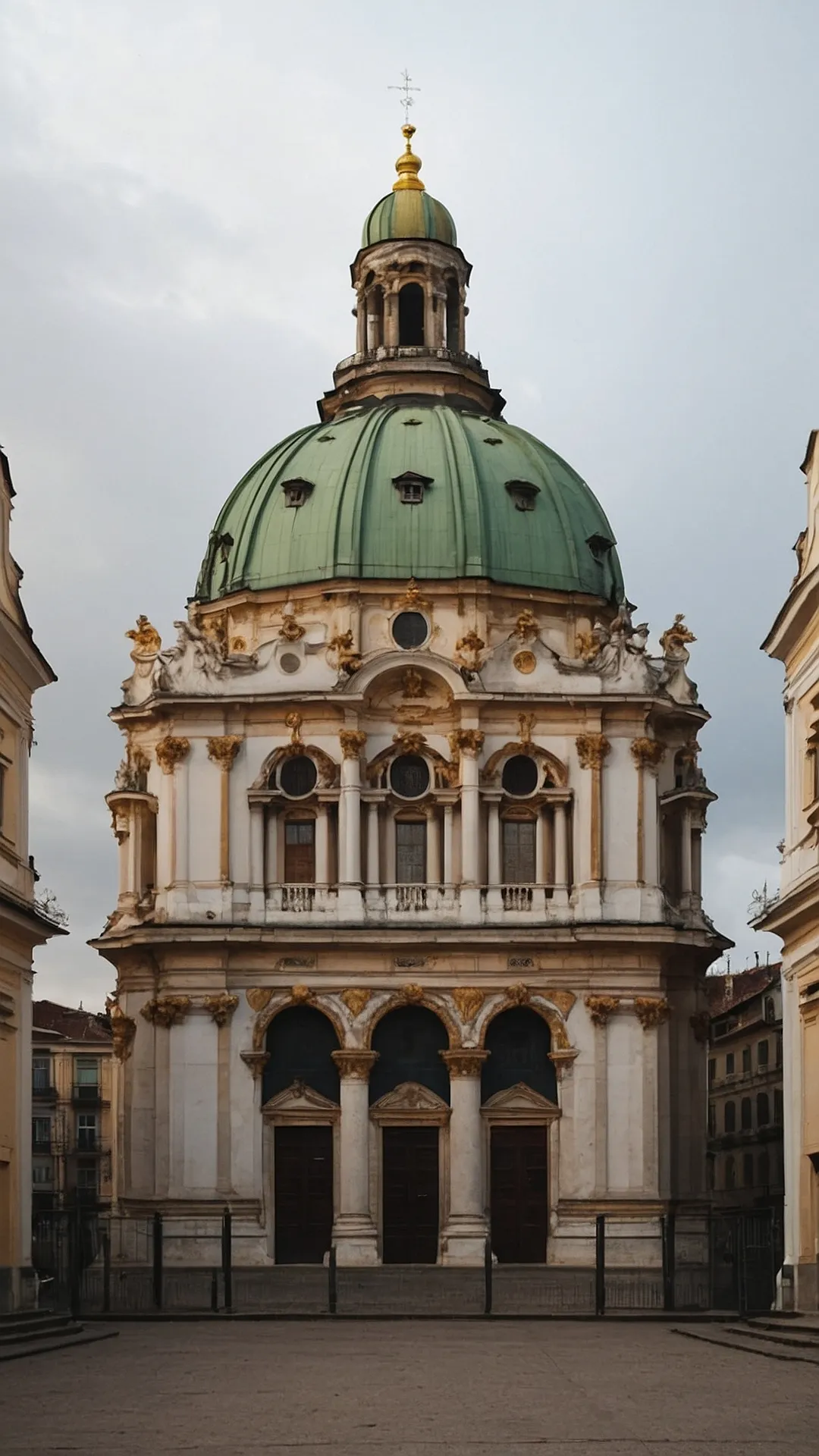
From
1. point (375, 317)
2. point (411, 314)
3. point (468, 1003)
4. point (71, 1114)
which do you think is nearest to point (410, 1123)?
point (468, 1003)

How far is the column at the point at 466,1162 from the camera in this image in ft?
226

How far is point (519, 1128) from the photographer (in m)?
70.9

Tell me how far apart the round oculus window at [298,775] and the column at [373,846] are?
6.34 ft

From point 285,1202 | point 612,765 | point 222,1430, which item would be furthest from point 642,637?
point 222,1430

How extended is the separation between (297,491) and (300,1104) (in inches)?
777

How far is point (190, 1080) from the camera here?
7056 centimetres

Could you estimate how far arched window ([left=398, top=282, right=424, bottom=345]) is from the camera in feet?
279

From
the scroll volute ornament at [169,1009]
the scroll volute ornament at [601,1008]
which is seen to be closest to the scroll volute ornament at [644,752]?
the scroll volute ornament at [601,1008]

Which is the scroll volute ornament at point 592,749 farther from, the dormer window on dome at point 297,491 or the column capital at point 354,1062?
the dormer window on dome at point 297,491

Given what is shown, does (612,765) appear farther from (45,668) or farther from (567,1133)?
(45,668)

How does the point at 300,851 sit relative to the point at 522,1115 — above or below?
above

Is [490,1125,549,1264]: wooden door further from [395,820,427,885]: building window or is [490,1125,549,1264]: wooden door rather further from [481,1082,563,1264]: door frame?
[395,820,427,885]: building window

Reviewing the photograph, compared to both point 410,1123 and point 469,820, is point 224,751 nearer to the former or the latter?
point 469,820

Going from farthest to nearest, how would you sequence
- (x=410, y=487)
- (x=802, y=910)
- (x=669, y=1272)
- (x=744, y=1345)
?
1. (x=410, y=487)
2. (x=669, y=1272)
3. (x=802, y=910)
4. (x=744, y=1345)
